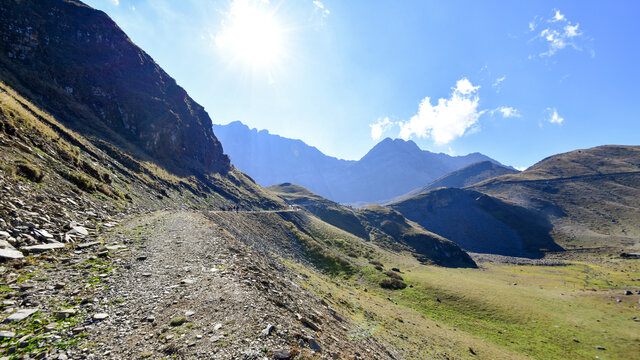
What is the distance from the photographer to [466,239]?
195 metres

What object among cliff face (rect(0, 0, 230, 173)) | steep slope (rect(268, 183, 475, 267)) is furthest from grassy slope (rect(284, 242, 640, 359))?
cliff face (rect(0, 0, 230, 173))

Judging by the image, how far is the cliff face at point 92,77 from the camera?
1980 inches

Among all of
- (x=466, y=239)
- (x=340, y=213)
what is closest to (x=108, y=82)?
(x=340, y=213)

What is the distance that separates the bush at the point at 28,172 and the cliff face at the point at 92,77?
44.6m

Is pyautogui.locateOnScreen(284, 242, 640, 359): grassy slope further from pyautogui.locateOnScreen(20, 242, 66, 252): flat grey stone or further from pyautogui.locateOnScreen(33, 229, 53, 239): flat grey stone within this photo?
pyautogui.locateOnScreen(33, 229, 53, 239): flat grey stone

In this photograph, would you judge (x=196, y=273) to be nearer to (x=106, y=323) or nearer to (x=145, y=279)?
(x=145, y=279)

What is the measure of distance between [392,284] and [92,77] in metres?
99.1

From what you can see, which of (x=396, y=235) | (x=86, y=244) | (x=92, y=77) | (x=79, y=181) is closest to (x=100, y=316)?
(x=86, y=244)

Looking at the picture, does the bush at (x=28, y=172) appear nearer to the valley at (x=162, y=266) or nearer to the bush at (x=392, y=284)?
the valley at (x=162, y=266)

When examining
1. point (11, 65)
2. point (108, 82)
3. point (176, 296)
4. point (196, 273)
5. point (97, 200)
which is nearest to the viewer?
point (176, 296)

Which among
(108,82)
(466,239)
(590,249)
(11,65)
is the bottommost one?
(466,239)

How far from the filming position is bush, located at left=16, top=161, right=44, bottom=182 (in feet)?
54.3

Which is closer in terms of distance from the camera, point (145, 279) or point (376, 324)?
point (145, 279)

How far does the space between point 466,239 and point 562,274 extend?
101 metres
